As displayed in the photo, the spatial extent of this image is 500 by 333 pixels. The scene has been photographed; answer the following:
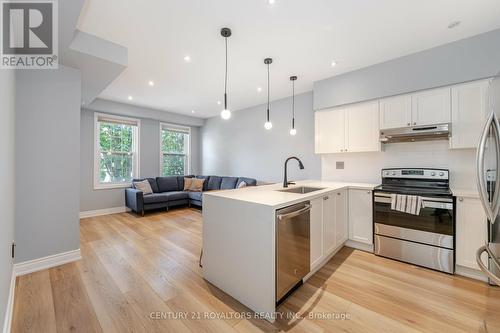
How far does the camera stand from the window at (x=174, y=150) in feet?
21.0

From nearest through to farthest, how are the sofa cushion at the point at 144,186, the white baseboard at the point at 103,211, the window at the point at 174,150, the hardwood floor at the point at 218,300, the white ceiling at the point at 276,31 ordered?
1. the hardwood floor at the point at 218,300
2. the white ceiling at the point at 276,31
3. the white baseboard at the point at 103,211
4. the sofa cushion at the point at 144,186
5. the window at the point at 174,150

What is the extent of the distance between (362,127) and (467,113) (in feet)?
3.84

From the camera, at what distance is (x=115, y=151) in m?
5.43

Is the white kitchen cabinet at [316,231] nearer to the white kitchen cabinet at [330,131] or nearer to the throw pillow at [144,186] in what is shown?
the white kitchen cabinet at [330,131]

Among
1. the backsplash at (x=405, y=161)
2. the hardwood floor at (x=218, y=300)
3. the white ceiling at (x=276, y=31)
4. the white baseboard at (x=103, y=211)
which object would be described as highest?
the white ceiling at (x=276, y=31)

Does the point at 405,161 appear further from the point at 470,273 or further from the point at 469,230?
the point at 470,273

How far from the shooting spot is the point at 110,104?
5023 millimetres

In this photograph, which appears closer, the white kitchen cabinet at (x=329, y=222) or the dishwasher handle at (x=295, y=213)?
the dishwasher handle at (x=295, y=213)

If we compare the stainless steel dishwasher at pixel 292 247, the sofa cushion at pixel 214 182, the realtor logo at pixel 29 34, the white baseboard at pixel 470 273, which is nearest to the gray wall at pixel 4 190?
the realtor logo at pixel 29 34

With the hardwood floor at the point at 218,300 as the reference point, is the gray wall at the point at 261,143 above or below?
above

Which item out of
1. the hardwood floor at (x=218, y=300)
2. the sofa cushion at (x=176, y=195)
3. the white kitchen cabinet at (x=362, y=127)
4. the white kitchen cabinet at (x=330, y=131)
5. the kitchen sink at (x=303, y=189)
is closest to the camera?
the hardwood floor at (x=218, y=300)

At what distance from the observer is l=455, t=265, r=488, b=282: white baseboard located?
7.39 feet

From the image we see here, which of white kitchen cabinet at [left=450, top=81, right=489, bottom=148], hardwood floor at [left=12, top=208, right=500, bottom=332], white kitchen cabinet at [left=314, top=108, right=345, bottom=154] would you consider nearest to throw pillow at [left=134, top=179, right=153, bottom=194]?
hardwood floor at [left=12, top=208, right=500, bottom=332]

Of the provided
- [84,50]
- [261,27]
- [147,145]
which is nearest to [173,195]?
[147,145]
